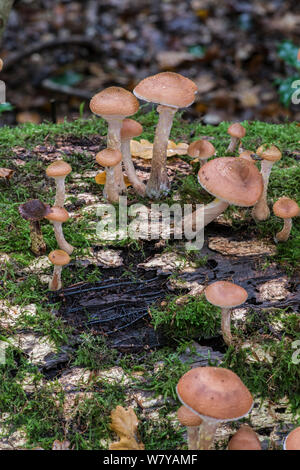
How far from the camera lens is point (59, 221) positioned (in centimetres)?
311

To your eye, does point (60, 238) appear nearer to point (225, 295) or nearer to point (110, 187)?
point (110, 187)

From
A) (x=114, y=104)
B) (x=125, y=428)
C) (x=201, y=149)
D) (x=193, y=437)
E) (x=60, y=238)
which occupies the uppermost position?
(x=114, y=104)

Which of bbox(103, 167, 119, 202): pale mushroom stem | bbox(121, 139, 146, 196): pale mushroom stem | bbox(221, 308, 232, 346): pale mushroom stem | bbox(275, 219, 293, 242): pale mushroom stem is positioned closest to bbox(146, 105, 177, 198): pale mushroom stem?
bbox(121, 139, 146, 196): pale mushroom stem

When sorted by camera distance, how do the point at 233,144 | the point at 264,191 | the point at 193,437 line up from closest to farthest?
1. the point at 193,437
2. the point at 264,191
3. the point at 233,144

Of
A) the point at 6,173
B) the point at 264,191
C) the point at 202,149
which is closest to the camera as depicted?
the point at 264,191

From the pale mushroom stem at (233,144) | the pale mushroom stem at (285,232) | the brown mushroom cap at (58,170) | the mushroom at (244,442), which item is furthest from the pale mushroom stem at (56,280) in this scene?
the pale mushroom stem at (233,144)

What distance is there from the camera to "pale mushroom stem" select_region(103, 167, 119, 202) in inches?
145

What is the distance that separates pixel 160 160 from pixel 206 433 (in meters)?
2.28

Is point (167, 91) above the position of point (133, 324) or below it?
above

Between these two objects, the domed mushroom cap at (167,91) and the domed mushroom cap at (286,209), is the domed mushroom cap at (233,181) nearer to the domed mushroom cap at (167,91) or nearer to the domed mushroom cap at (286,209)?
the domed mushroom cap at (286,209)

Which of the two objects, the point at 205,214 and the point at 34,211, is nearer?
the point at 34,211

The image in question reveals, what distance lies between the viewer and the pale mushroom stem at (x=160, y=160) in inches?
144

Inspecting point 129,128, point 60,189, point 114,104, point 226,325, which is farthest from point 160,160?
point 226,325

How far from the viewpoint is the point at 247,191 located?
9.30 ft
